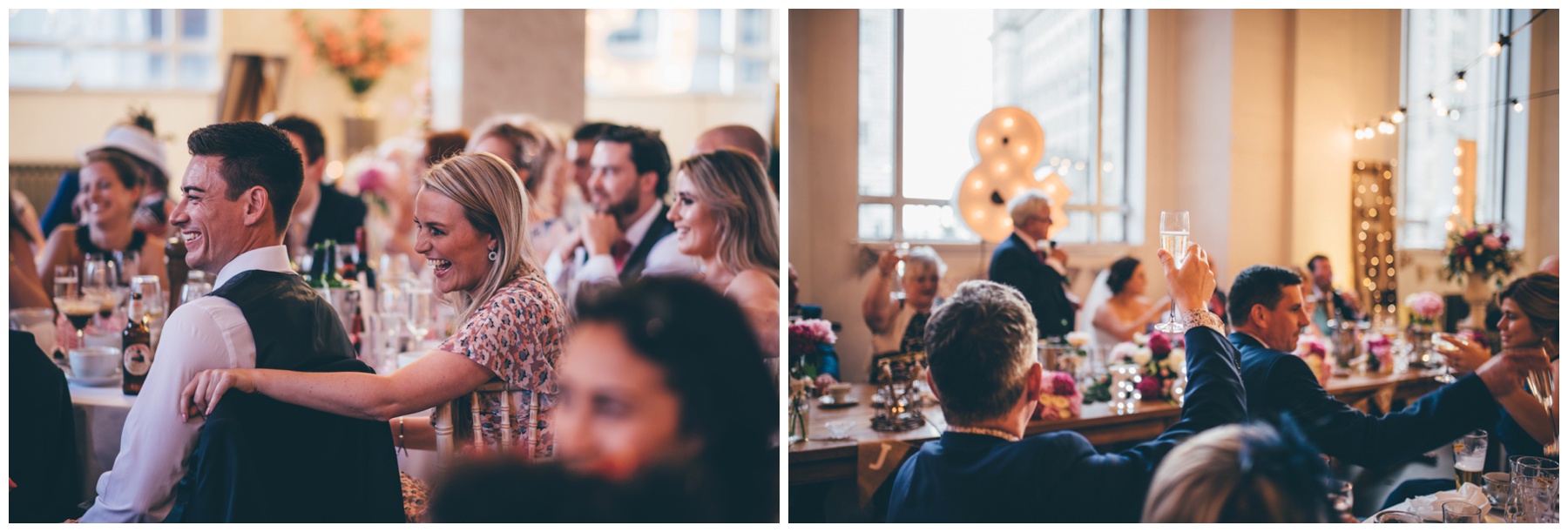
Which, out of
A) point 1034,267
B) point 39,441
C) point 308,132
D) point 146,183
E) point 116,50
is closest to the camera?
point 39,441

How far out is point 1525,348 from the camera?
7.50ft

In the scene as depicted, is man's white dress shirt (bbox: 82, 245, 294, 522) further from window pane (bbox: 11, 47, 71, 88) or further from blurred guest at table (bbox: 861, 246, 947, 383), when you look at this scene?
window pane (bbox: 11, 47, 71, 88)

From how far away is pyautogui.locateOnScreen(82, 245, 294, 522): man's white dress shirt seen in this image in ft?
5.27

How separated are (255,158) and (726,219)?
1106mm

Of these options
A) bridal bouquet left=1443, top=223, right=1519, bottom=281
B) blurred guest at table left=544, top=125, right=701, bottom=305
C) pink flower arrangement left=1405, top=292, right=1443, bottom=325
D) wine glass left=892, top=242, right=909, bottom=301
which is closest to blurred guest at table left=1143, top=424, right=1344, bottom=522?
wine glass left=892, top=242, right=909, bottom=301

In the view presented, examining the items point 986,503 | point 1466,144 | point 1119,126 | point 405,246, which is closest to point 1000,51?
point 1119,126

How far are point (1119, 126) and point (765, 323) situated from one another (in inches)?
174

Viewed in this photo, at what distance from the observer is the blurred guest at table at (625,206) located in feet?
10.0

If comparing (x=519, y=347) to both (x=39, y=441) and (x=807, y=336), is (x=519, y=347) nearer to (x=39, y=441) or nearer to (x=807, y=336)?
(x=807, y=336)

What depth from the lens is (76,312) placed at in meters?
2.52

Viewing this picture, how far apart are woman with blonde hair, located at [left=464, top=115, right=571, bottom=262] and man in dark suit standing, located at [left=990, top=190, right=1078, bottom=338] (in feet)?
6.25

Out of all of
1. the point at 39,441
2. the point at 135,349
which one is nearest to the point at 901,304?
the point at 135,349

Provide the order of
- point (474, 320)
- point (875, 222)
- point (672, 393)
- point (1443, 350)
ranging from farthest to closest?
1. point (875, 222)
2. point (1443, 350)
3. point (474, 320)
4. point (672, 393)

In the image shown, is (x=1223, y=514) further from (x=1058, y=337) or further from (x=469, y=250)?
(x=1058, y=337)
